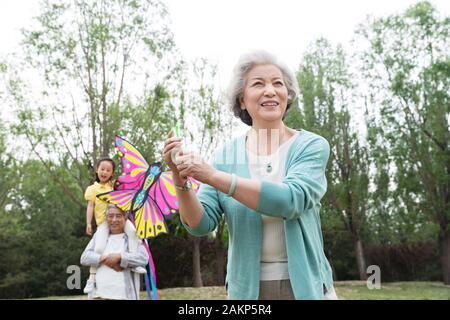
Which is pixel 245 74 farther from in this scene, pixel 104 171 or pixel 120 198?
pixel 104 171

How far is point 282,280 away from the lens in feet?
4.87

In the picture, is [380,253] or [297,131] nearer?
[297,131]

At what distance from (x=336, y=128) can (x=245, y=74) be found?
52.8 feet

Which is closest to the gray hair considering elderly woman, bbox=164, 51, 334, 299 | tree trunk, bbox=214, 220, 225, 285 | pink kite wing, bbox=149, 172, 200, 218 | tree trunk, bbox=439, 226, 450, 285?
elderly woman, bbox=164, 51, 334, 299

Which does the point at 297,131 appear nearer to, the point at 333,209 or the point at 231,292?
the point at 231,292

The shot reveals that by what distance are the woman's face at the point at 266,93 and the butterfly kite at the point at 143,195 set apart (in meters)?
2.92

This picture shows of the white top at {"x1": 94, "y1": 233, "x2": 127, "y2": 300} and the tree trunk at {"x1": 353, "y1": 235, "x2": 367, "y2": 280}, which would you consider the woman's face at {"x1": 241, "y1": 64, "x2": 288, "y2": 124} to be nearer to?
the white top at {"x1": 94, "y1": 233, "x2": 127, "y2": 300}

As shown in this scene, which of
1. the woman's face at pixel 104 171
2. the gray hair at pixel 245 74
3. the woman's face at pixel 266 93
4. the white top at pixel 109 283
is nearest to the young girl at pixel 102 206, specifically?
the woman's face at pixel 104 171

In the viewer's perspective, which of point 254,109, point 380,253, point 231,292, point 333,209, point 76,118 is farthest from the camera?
point 380,253

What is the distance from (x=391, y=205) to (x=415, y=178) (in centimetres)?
207

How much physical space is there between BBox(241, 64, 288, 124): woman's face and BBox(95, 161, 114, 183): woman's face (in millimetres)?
3943

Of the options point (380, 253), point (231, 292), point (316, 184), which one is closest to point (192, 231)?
point (231, 292)

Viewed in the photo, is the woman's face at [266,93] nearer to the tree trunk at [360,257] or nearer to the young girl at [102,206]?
the young girl at [102,206]

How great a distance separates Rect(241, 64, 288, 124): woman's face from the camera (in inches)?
64.2
